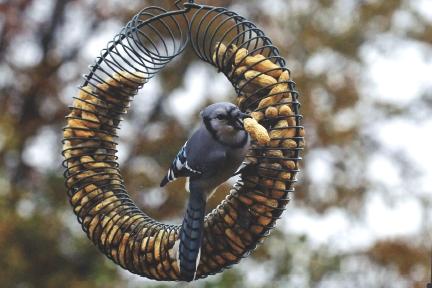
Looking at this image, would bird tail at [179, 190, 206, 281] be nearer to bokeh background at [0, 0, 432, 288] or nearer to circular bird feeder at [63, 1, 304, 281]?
circular bird feeder at [63, 1, 304, 281]

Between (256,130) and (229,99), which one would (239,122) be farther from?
(229,99)

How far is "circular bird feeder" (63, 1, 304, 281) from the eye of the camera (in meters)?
2.32

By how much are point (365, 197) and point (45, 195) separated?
2922 millimetres

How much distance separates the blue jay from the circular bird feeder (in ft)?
0.32

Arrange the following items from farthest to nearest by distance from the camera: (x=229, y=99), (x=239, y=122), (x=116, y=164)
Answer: (x=229, y=99) < (x=116, y=164) < (x=239, y=122)

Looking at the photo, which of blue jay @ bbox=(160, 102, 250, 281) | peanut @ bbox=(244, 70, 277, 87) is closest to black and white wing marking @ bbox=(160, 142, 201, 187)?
blue jay @ bbox=(160, 102, 250, 281)

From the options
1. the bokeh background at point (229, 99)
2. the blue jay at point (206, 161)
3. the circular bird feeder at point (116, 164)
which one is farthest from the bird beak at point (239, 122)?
the bokeh background at point (229, 99)

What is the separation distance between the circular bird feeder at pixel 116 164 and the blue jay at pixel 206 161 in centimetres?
10

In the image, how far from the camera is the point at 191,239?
2213 millimetres

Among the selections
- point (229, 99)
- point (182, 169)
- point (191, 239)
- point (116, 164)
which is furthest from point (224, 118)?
point (229, 99)

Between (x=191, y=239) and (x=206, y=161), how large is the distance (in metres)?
0.21

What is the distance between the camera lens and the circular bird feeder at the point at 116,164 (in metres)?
A: 2.32

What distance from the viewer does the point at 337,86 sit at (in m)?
7.77

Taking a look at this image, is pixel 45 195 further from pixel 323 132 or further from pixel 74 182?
pixel 74 182
